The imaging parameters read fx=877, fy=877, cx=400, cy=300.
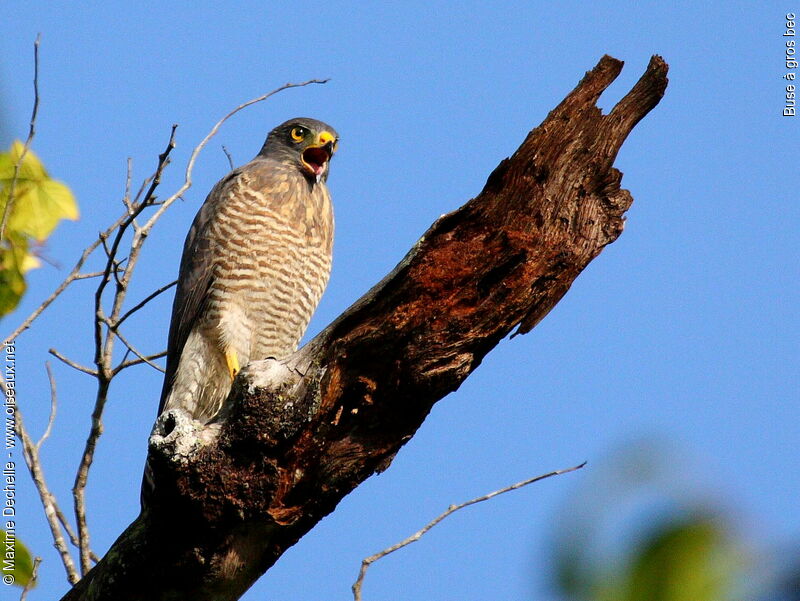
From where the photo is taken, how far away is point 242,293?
17.1 ft

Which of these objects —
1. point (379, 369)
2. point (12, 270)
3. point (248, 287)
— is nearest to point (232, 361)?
point (248, 287)

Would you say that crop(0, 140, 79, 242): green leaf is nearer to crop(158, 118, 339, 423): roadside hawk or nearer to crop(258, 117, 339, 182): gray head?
crop(158, 118, 339, 423): roadside hawk

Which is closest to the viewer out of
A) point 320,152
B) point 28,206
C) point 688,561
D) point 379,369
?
point 688,561

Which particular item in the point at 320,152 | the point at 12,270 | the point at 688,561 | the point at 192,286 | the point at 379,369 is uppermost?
the point at 320,152

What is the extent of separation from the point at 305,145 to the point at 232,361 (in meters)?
1.75

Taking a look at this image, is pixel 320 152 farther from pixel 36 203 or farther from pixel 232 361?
pixel 36 203

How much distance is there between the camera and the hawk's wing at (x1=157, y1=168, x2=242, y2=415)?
204 inches

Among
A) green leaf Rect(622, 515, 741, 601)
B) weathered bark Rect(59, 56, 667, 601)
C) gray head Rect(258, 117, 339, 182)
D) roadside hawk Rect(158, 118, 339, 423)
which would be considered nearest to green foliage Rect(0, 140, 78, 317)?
weathered bark Rect(59, 56, 667, 601)

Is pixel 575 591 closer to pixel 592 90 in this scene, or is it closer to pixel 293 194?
pixel 592 90

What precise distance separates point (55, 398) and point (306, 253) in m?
1.70

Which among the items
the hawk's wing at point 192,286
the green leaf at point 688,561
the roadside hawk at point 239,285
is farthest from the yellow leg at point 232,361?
the green leaf at point 688,561

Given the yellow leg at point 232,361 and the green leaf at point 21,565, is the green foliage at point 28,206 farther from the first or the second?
the yellow leg at point 232,361

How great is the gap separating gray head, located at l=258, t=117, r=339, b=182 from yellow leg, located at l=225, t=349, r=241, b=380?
4.70 ft

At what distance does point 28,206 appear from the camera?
3365 mm
